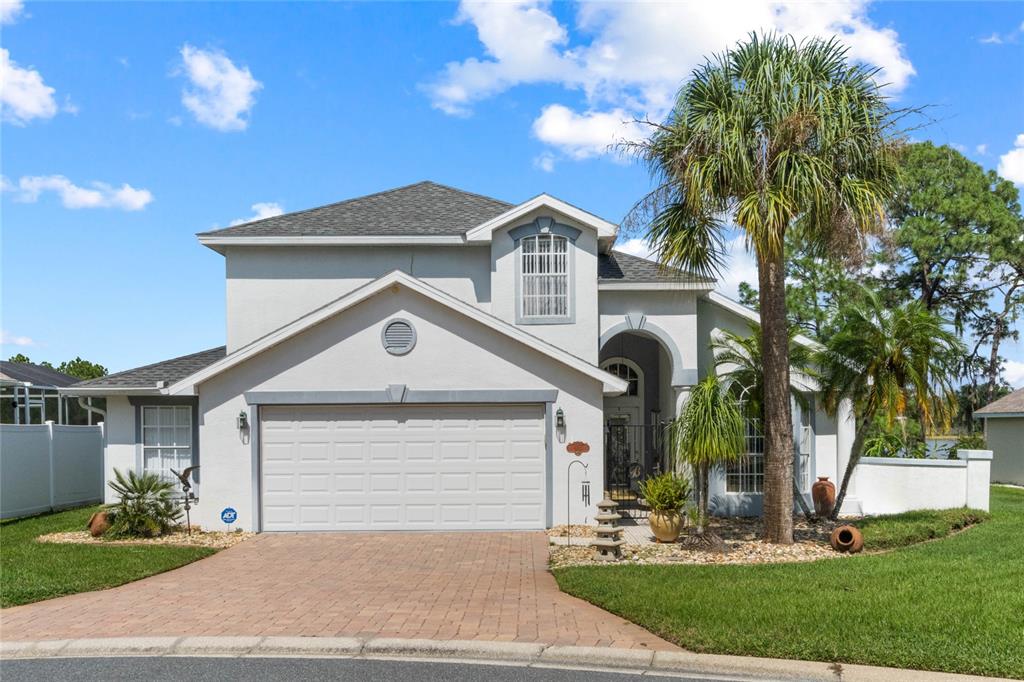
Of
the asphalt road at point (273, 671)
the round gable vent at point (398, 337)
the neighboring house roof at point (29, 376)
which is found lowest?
the asphalt road at point (273, 671)

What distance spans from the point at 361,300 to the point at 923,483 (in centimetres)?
1201

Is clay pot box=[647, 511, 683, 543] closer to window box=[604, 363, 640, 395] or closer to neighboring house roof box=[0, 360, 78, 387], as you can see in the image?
window box=[604, 363, 640, 395]

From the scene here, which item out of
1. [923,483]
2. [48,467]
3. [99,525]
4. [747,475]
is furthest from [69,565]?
[923,483]

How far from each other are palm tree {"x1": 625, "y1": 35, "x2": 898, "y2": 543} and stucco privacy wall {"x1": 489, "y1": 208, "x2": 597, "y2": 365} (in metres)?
3.89

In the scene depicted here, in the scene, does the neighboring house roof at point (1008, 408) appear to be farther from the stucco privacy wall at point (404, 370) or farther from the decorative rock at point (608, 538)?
the decorative rock at point (608, 538)

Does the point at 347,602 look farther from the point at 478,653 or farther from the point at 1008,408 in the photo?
the point at 1008,408

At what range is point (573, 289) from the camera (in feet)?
59.3

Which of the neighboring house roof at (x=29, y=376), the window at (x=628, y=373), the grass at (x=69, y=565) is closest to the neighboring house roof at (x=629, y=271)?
the window at (x=628, y=373)

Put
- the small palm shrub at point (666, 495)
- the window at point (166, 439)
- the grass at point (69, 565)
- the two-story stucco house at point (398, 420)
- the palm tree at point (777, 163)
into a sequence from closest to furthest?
the grass at point (69, 565)
the palm tree at point (777, 163)
the small palm shrub at point (666, 495)
the two-story stucco house at point (398, 420)
the window at point (166, 439)

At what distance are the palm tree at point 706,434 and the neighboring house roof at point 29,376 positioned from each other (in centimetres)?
1779

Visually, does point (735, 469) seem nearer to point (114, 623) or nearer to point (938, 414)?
point (938, 414)

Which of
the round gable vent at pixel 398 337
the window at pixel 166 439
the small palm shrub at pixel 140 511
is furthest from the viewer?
the window at pixel 166 439

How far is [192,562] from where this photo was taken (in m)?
13.4

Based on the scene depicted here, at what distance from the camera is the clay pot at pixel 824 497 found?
17.9 metres
